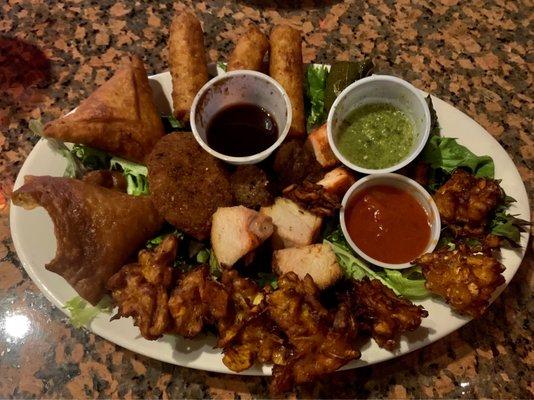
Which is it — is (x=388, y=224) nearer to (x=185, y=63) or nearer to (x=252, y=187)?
(x=252, y=187)

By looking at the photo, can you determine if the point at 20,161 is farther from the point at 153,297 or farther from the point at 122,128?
the point at 153,297

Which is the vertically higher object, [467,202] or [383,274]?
[467,202]

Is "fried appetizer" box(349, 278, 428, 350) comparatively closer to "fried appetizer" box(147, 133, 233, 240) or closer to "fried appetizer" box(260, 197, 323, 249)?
"fried appetizer" box(260, 197, 323, 249)

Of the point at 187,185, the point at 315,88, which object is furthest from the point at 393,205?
the point at 187,185

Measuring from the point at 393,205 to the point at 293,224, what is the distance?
1.26 ft

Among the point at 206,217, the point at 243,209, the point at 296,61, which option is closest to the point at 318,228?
the point at 243,209

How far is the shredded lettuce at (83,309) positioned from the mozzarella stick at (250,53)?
103 centimetres

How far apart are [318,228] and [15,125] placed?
148 centimetres

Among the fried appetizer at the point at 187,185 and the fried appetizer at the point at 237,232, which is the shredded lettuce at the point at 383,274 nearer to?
the fried appetizer at the point at 237,232

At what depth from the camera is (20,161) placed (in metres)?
2.18

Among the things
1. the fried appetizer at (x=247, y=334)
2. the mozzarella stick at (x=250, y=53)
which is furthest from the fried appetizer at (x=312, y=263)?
the mozzarella stick at (x=250, y=53)

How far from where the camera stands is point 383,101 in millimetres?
1967

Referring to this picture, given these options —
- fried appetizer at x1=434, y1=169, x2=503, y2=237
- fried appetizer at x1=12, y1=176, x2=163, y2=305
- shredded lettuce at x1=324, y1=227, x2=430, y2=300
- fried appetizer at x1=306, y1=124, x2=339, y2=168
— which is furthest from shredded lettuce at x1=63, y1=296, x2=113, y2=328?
fried appetizer at x1=434, y1=169, x2=503, y2=237

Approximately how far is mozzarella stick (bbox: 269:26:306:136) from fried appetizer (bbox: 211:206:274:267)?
42 cm
